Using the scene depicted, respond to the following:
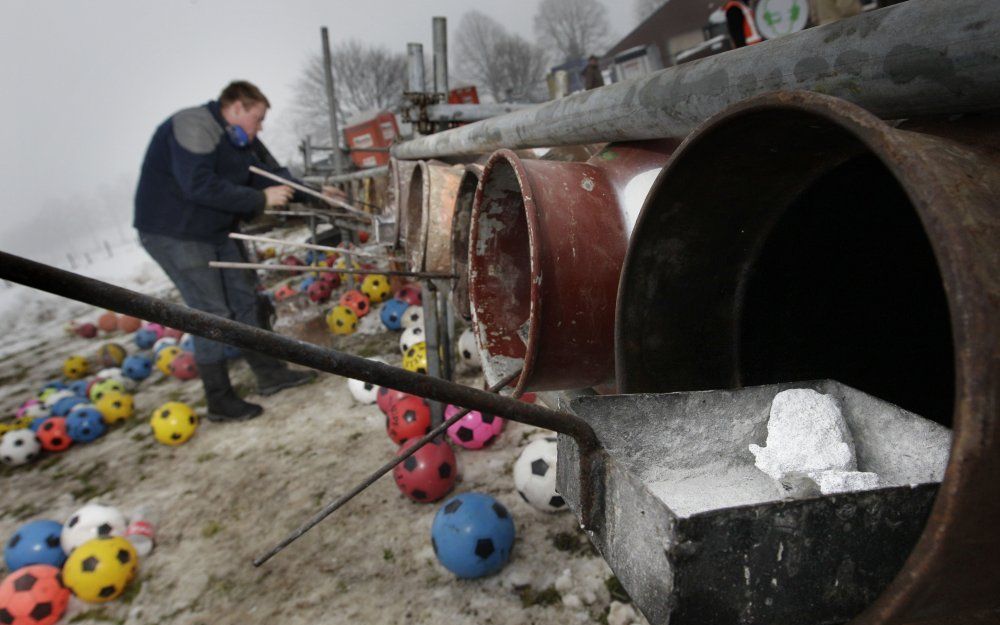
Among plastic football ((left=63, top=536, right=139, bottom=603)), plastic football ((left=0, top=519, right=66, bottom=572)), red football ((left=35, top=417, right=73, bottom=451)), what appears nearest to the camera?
plastic football ((left=63, top=536, right=139, bottom=603))

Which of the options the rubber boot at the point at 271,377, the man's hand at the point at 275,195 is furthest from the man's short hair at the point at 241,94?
the rubber boot at the point at 271,377

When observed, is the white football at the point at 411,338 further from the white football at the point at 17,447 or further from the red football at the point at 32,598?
the white football at the point at 17,447

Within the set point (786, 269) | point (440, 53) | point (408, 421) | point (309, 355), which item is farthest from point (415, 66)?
point (309, 355)

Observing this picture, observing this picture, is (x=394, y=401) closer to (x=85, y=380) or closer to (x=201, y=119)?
(x=201, y=119)

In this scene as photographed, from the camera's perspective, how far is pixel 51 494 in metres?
4.10

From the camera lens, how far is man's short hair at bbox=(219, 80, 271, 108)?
4.27 metres

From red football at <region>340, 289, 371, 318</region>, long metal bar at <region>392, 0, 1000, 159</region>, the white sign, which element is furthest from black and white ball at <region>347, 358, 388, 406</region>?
the white sign

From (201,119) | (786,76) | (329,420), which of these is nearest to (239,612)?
(329,420)

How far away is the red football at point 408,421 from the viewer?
370 cm

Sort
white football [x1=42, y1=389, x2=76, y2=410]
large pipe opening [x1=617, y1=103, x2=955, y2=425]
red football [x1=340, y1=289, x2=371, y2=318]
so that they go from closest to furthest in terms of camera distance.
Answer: large pipe opening [x1=617, y1=103, x2=955, y2=425], white football [x1=42, y1=389, x2=76, y2=410], red football [x1=340, y1=289, x2=371, y2=318]

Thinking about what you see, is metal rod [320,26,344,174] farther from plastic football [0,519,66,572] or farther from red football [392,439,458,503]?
red football [392,439,458,503]

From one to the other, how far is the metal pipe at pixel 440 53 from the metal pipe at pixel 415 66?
13 centimetres

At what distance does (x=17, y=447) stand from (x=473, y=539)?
463 cm

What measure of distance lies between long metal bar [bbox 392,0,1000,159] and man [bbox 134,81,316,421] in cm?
373
